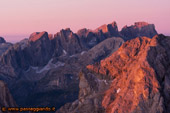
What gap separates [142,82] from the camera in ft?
290

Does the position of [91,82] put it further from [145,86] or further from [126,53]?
[145,86]

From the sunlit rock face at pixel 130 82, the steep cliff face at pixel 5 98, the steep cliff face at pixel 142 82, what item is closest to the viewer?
the steep cliff face at pixel 142 82

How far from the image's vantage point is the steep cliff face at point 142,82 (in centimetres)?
8481

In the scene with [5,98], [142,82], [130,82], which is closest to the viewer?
[142,82]

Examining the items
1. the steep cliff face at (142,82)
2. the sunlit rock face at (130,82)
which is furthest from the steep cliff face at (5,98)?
the steep cliff face at (142,82)

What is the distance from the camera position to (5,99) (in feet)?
294

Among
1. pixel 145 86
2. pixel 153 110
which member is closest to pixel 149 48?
pixel 145 86

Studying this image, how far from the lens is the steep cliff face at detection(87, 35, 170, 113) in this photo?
8481cm

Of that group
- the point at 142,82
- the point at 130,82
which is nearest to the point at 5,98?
the point at 130,82

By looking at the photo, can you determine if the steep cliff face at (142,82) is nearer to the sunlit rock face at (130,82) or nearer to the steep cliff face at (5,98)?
the sunlit rock face at (130,82)

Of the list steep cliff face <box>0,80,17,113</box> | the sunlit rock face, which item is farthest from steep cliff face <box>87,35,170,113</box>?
steep cliff face <box>0,80,17,113</box>

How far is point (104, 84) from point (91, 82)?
253 inches

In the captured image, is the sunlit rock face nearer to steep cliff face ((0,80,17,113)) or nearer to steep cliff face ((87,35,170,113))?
steep cliff face ((87,35,170,113))

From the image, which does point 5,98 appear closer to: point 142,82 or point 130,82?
point 130,82
